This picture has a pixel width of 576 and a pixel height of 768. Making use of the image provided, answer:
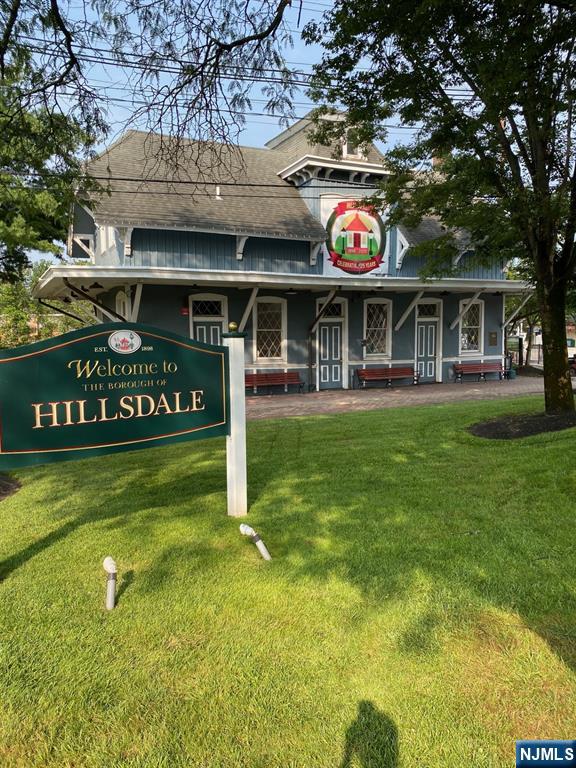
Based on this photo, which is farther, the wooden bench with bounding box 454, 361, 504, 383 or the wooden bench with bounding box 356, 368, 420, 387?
the wooden bench with bounding box 454, 361, 504, 383

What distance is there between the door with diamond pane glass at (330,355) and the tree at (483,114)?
6606mm

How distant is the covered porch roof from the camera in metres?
11.5

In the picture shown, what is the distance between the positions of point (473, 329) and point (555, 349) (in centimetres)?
1071

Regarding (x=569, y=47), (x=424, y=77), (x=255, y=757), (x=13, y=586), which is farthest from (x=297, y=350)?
(x=255, y=757)

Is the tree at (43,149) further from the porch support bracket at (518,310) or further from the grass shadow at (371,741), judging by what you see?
the porch support bracket at (518,310)

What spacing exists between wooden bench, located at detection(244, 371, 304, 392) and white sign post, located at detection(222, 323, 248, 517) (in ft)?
31.4

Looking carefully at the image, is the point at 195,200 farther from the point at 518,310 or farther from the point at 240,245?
the point at 518,310

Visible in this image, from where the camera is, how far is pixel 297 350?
606 inches

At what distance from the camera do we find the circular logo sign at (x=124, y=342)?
13.4 ft

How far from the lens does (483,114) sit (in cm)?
649

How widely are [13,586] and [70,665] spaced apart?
3.67ft

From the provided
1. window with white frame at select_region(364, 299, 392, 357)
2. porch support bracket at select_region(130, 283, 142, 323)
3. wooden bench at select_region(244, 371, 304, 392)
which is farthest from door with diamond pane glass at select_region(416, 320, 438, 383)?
porch support bracket at select_region(130, 283, 142, 323)

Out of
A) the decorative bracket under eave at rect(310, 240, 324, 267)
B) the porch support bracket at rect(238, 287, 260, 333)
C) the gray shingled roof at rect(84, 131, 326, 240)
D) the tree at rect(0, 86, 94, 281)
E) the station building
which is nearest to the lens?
the tree at rect(0, 86, 94, 281)

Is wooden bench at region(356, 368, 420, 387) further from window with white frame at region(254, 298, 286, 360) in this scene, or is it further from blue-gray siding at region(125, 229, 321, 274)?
blue-gray siding at region(125, 229, 321, 274)
